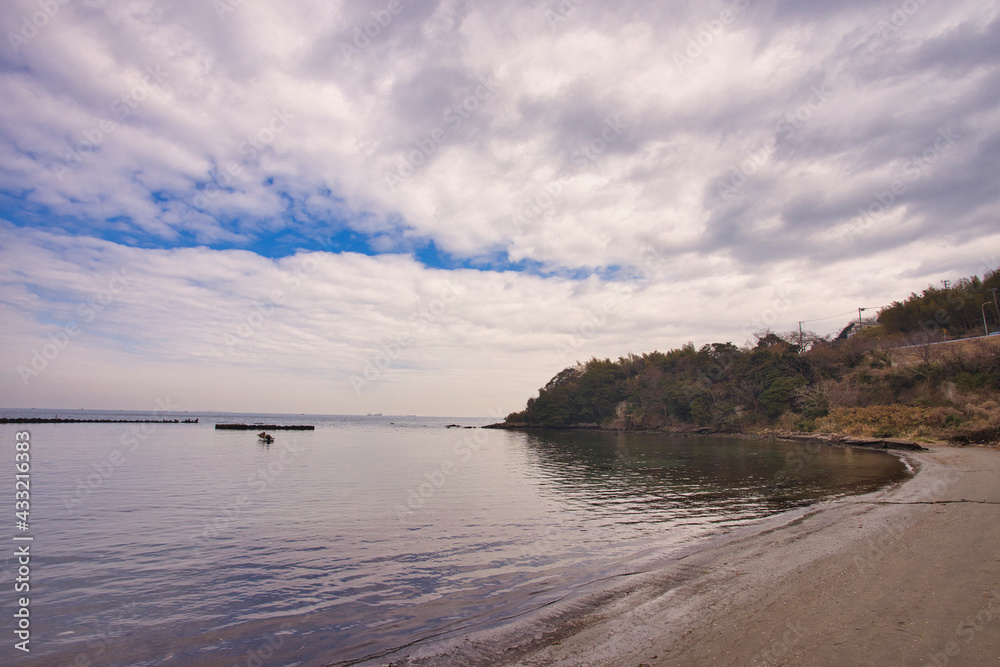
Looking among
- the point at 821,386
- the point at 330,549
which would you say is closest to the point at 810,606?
the point at 330,549

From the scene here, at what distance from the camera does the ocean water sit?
28.2 ft

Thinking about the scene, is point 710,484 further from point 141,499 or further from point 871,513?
point 141,499

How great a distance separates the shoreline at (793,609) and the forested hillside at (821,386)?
37.5 metres

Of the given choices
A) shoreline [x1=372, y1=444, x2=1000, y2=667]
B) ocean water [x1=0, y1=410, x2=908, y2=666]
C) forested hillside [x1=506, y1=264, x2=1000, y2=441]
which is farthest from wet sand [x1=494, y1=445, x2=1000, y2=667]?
forested hillside [x1=506, y1=264, x2=1000, y2=441]

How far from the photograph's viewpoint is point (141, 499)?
22.3 meters

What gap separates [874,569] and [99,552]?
19.7 m

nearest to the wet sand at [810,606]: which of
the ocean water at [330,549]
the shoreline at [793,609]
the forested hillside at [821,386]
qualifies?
the shoreline at [793,609]

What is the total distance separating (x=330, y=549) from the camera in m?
14.3

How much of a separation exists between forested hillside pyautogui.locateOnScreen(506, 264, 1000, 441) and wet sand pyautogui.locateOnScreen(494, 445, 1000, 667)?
3675 centimetres

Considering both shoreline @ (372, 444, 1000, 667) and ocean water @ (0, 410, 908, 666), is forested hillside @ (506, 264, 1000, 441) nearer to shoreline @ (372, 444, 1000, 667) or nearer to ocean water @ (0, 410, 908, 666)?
ocean water @ (0, 410, 908, 666)

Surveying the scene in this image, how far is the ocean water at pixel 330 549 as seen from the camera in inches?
338

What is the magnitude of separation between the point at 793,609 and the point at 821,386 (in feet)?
261

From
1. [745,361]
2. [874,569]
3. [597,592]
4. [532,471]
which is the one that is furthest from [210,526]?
[745,361]

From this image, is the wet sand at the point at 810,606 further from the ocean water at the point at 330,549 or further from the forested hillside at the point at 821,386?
the forested hillside at the point at 821,386
